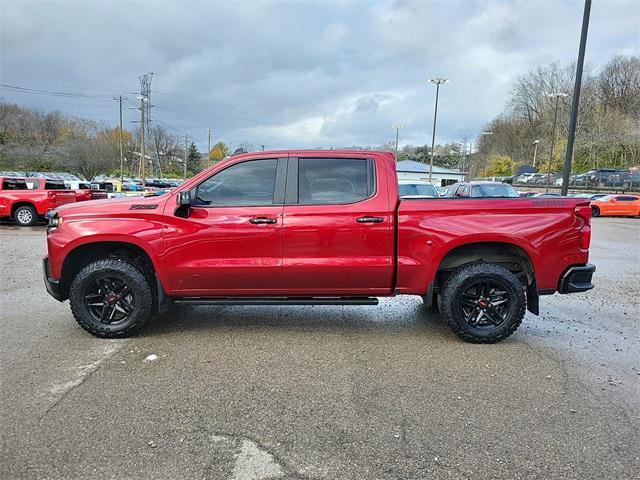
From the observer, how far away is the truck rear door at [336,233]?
429cm

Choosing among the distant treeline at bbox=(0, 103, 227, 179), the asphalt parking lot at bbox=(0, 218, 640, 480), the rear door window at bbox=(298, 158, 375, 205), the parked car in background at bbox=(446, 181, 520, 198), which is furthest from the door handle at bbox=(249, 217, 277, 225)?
the distant treeline at bbox=(0, 103, 227, 179)

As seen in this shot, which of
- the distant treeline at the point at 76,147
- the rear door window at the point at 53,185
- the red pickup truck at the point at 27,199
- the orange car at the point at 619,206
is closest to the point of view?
the red pickup truck at the point at 27,199

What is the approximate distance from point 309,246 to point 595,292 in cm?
511

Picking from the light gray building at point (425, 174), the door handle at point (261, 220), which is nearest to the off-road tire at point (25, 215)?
the door handle at point (261, 220)

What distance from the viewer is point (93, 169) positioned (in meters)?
62.3

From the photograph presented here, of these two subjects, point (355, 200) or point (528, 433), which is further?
point (355, 200)

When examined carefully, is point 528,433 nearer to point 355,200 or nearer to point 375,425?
point 375,425

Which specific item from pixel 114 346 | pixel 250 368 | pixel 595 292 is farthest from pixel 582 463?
pixel 595 292

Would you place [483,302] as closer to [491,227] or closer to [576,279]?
[491,227]

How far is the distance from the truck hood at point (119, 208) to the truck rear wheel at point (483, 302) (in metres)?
3.04

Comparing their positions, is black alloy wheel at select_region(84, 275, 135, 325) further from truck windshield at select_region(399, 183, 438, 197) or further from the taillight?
truck windshield at select_region(399, 183, 438, 197)

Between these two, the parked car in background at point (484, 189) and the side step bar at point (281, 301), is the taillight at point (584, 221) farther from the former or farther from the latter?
the parked car in background at point (484, 189)

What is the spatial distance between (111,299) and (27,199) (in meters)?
13.1

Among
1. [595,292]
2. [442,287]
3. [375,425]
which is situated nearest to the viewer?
[375,425]
